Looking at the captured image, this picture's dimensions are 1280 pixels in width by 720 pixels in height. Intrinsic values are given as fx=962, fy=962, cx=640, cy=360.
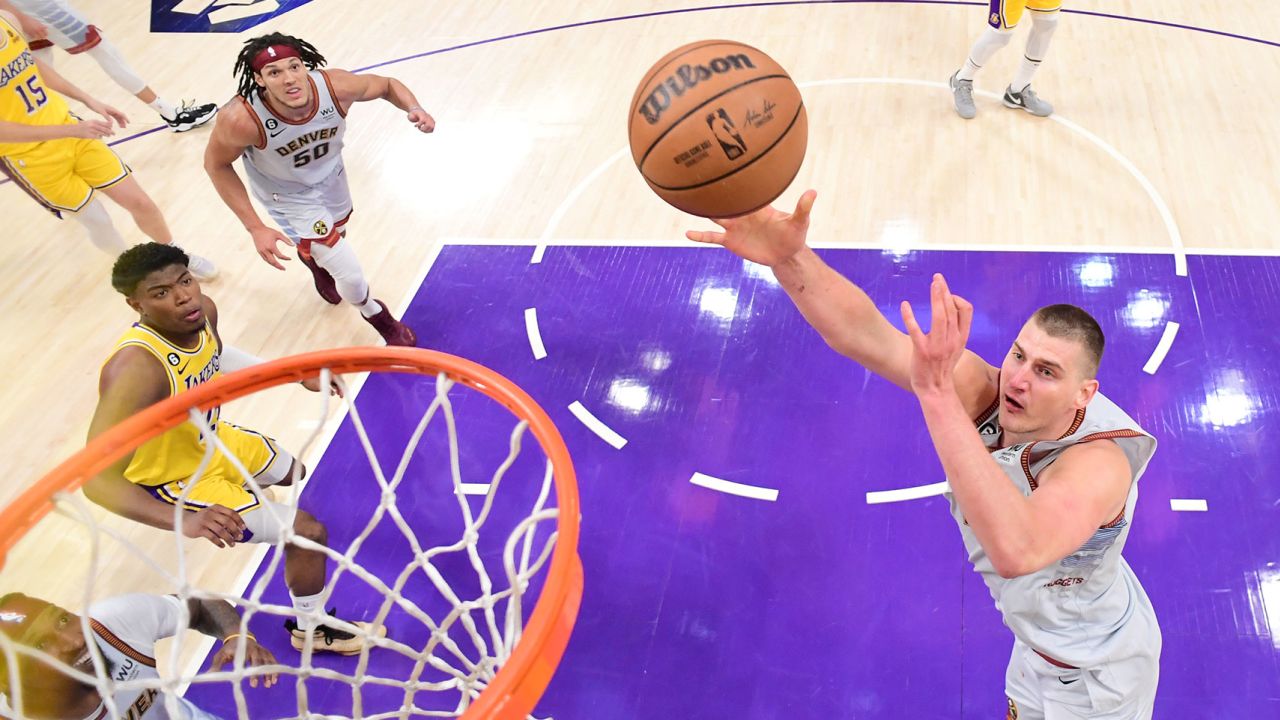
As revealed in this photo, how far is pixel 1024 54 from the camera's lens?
5684 mm

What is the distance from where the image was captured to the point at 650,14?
24.2 ft

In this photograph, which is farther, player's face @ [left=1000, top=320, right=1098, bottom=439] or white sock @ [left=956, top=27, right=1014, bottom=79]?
white sock @ [left=956, top=27, right=1014, bottom=79]

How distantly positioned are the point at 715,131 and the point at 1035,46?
12.8 feet

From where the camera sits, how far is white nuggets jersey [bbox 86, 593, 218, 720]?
2549 mm

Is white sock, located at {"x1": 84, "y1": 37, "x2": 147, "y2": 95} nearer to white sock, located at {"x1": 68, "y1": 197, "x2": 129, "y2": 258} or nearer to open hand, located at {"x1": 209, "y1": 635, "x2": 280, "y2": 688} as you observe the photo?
white sock, located at {"x1": 68, "y1": 197, "x2": 129, "y2": 258}

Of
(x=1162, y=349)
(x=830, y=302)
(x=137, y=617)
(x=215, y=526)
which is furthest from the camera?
(x=1162, y=349)

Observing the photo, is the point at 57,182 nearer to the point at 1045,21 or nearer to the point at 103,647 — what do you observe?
the point at 103,647

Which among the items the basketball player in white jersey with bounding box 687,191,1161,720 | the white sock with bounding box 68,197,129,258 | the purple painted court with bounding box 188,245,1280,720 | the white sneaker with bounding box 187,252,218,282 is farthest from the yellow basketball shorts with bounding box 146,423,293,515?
the white sock with bounding box 68,197,129,258

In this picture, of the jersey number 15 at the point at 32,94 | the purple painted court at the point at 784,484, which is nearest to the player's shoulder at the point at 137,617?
the purple painted court at the point at 784,484

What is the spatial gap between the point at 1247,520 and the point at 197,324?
3.80 metres

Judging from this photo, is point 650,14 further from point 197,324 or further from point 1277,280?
point 197,324

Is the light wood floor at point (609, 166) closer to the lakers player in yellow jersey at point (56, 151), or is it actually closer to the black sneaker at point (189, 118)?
the black sneaker at point (189, 118)

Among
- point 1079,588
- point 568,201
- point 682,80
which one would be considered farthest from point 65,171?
point 1079,588

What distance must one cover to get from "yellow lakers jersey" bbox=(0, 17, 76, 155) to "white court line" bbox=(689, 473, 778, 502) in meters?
3.52
